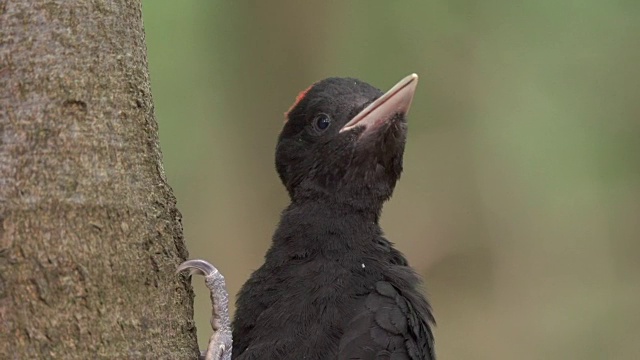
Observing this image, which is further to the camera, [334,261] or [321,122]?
[321,122]

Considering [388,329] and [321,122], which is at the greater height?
[321,122]

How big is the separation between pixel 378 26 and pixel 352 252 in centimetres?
489

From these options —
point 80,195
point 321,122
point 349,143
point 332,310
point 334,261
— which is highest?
point 321,122

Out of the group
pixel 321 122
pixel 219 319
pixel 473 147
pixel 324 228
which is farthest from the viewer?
pixel 473 147

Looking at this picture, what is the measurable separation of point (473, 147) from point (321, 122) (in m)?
→ 4.69

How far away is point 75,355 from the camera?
2826 millimetres

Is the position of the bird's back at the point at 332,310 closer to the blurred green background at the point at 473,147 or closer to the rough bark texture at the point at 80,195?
the rough bark texture at the point at 80,195

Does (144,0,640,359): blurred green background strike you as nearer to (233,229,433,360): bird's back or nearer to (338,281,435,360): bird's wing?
(233,229,433,360): bird's back

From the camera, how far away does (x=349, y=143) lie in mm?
4477

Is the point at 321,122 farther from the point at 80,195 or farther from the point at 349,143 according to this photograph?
the point at 80,195

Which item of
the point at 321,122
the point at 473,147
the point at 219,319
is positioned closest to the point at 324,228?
the point at 321,122

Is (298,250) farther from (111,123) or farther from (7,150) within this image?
(7,150)

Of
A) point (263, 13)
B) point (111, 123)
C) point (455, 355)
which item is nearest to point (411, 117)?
point (263, 13)

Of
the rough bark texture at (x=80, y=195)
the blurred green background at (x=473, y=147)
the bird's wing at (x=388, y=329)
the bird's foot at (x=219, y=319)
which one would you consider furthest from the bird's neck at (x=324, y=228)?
the blurred green background at (x=473, y=147)
